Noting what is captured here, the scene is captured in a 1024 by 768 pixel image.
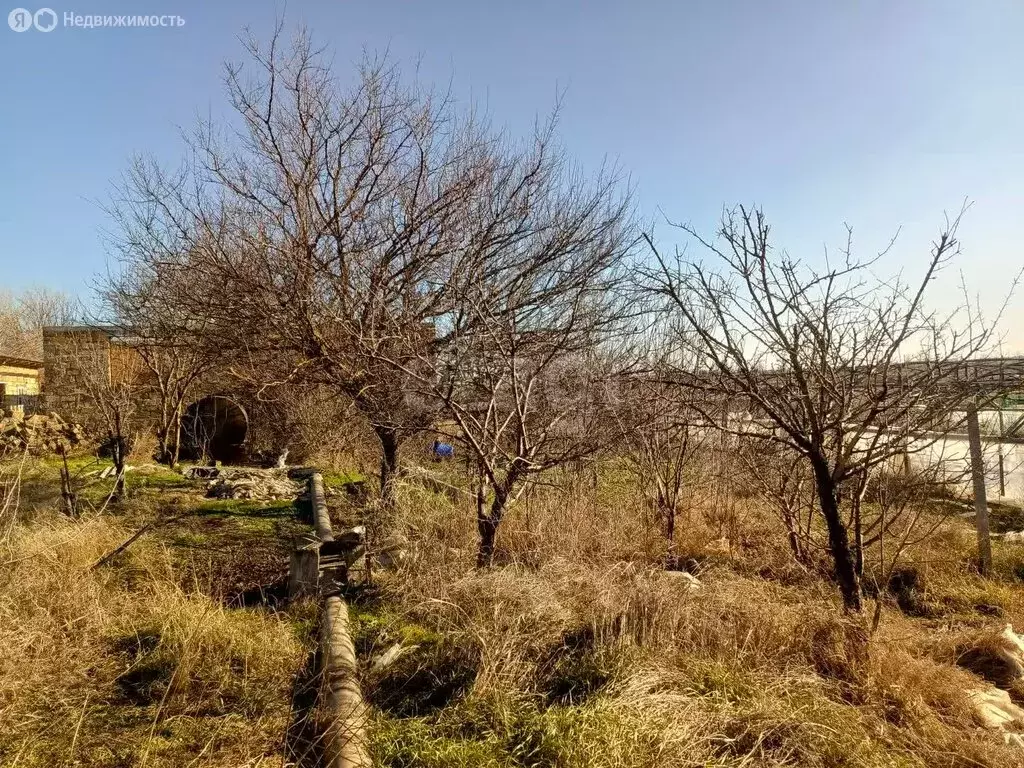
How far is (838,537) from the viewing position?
4129 mm

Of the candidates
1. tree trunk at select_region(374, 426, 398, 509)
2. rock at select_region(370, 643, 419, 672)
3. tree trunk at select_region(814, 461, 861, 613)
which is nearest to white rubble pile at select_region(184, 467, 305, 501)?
tree trunk at select_region(374, 426, 398, 509)

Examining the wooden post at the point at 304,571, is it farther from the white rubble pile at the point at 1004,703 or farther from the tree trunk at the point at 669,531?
the white rubble pile at the point at 1004,703

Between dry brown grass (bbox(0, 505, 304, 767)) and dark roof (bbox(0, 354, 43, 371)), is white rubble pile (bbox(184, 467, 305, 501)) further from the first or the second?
dark roof (bbox(0, 354, 43, 371))

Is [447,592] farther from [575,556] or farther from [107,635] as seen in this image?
[107,635]

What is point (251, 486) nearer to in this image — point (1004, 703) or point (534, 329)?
point (534, 329)

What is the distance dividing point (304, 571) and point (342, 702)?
6.39ft

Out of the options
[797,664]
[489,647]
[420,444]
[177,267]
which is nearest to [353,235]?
A: [177,267]

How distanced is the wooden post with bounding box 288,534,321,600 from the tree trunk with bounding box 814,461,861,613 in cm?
377

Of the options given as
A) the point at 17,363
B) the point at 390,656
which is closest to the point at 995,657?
the point at 390,656

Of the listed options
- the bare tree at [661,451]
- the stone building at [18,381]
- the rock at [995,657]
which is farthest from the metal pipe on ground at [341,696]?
the stone building at [18,381]

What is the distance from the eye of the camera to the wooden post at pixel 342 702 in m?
2.95

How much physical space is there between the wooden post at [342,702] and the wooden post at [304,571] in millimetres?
606

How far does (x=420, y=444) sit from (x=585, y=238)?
3781 millimetres

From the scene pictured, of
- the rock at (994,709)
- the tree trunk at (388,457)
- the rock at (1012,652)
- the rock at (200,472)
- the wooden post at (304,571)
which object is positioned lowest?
the rock at (994,709)
